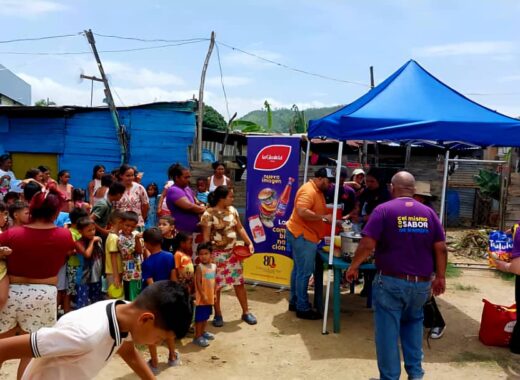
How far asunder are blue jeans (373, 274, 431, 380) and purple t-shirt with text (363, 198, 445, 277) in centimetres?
11

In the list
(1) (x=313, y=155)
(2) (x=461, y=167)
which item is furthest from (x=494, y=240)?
(2) (x=461, y=167)

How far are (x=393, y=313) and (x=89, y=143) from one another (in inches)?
390

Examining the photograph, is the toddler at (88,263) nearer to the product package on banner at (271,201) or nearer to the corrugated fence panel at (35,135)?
the product package on banner at (271,201)

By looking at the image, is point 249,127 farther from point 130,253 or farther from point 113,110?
point 130,253

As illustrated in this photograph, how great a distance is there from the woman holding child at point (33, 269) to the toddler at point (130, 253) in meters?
1.52

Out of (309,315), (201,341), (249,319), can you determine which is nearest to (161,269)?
(201,341)

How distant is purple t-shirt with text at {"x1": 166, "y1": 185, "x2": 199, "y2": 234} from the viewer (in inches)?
224

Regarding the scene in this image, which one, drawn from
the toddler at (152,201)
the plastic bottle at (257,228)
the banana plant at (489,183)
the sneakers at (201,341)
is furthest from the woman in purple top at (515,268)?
the banana plant at (489,183)

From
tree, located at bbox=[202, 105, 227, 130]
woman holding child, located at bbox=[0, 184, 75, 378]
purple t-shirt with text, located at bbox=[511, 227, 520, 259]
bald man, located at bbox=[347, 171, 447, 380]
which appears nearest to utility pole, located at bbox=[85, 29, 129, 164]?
woman holding child, located at bbox=[0, 184, 75, 378]

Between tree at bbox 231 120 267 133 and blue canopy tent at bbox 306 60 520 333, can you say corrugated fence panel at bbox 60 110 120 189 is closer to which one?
tree at bbox 231 120 267 133

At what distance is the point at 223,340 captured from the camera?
5230 millimetres

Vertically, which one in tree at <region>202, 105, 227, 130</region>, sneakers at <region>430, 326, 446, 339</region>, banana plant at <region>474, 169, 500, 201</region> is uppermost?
tree at <region>202, 105, 227, 130</region>

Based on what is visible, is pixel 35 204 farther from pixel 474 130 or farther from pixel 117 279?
pixel 474 130

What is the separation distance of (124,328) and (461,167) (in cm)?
1507
